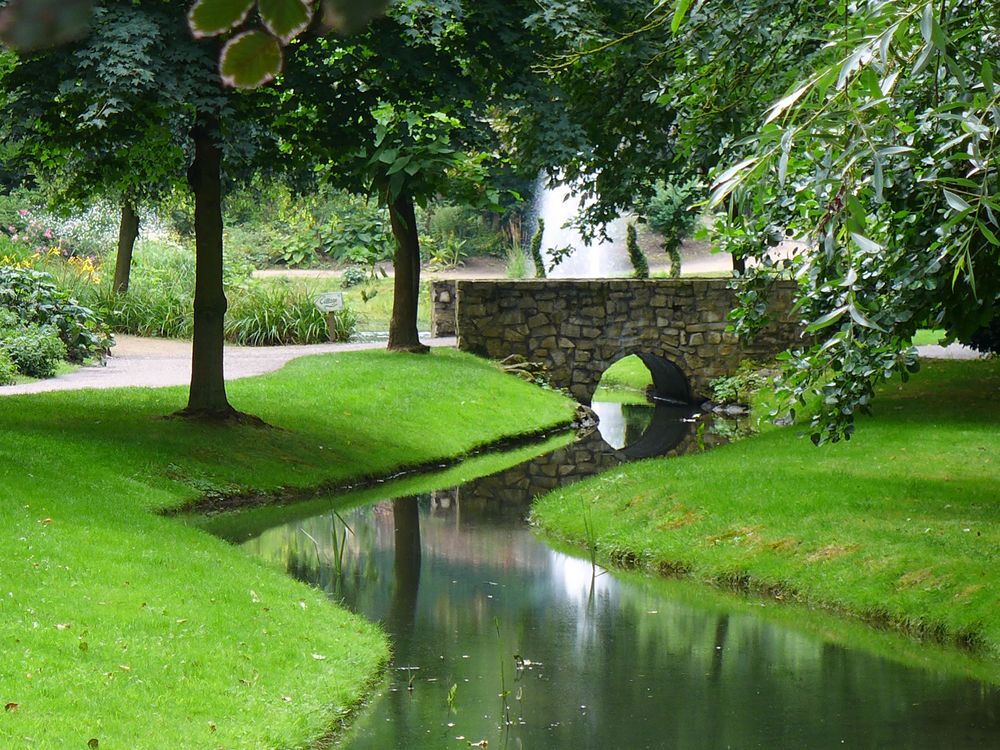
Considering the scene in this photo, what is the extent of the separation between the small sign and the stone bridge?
3.48 meters

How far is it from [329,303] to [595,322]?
228 inches

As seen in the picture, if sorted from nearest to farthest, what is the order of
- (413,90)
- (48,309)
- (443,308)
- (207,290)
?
1. (413,90)
2. (207,290)
3. (48,309)
4. (443,308)

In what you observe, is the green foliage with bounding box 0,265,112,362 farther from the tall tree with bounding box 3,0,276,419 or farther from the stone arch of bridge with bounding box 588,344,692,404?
the stone arch of bridge with bounding box 588,344,692,404

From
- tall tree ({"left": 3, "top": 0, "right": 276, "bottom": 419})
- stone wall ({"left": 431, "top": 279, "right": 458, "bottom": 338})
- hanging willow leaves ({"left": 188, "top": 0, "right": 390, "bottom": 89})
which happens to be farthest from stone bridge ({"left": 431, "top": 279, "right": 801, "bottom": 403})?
hanging willow leaves ({"left": 188, "top": 0, "right": 390, "bottom": 89})

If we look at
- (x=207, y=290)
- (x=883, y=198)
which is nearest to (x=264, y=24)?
(x=883, y=198)

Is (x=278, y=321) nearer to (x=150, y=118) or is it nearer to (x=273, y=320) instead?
(x=273, y=320)

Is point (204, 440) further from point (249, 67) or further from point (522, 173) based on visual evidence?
point (249, 67)

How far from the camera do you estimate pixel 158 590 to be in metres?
8.96

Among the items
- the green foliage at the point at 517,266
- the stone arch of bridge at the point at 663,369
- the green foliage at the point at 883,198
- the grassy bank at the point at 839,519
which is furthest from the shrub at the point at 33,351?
the green foliage at the point at 517,266

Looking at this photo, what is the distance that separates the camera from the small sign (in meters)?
27.7

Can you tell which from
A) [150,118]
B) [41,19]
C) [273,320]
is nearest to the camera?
[41,19]

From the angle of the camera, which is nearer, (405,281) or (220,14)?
(220,14)

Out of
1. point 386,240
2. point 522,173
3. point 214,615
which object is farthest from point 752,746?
point 386,240

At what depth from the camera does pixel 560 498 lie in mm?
15148
